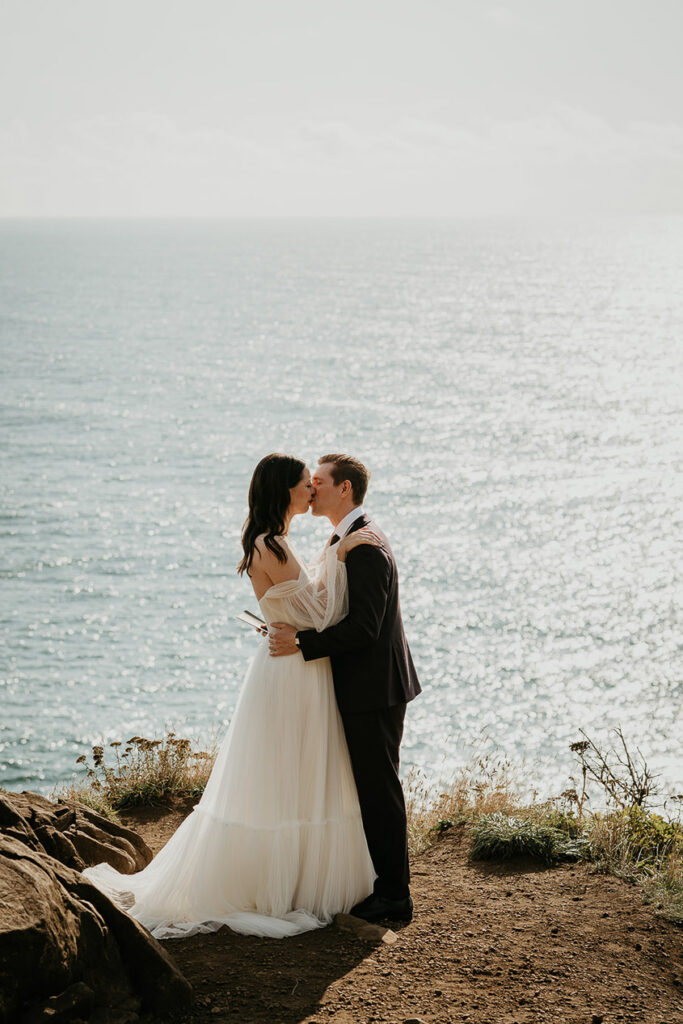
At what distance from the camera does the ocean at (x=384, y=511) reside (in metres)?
30.4

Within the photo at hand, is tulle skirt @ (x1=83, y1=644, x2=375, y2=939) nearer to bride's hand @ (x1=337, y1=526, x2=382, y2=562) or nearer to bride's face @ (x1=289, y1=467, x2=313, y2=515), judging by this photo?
bride's hand @ (x1=337, y1=526, x2=382, y2=562)

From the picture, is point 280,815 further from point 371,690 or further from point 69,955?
point 69,955

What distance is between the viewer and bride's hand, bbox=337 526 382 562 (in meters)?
6.14

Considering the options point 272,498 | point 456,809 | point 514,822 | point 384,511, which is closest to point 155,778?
point 456,809

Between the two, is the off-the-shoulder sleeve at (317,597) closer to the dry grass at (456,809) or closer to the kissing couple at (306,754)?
the kissing couple at (306,754)

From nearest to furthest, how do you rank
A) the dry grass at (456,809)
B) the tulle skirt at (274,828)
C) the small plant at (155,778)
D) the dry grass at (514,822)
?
the tulle skirt at (274,828) → the dry grass at (514,822) → the dry grass at (456,809) → the small plant at (155,778)

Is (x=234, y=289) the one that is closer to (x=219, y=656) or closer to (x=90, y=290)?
(x=90, y=290)

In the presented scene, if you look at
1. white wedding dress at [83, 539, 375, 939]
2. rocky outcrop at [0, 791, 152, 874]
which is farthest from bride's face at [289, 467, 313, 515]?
rocky outcrop at [0, 791, 152, 874]

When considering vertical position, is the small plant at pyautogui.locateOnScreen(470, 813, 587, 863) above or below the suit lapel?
below

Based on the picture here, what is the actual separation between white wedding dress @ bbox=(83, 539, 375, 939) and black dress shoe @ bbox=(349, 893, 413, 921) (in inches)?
2.9

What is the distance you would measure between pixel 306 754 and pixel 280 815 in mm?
392

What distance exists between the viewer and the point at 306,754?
20.3ft

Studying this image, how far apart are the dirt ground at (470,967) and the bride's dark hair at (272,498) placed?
89.3 inches

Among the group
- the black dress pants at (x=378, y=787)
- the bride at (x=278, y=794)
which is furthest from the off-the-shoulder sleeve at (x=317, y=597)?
the black dress pants at (x=378, y=787)
